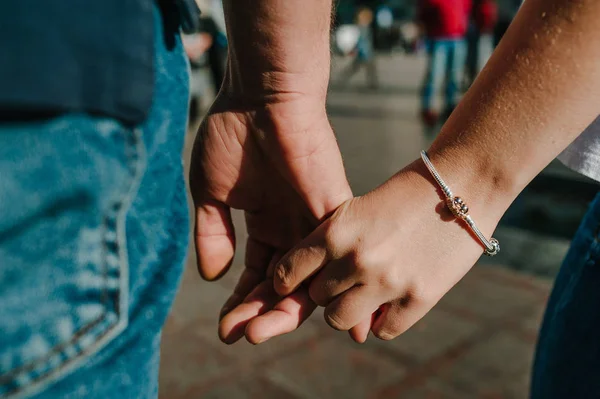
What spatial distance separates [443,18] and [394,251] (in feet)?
17.6

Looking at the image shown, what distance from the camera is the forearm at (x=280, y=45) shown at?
0.81m

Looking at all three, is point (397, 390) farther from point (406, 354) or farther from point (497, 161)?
point (497, 161)

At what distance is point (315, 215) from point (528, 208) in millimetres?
2788

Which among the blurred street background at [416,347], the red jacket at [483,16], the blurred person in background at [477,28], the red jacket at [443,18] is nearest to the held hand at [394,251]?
the blurred street background at [416,347]

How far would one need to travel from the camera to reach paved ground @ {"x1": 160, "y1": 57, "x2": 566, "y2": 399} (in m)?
1.93

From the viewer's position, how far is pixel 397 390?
190cm

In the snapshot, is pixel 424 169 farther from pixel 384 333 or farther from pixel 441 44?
pixel 441 44

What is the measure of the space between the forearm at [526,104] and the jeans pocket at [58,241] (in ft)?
1.48

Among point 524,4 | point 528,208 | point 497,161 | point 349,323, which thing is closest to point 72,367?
point 349,323

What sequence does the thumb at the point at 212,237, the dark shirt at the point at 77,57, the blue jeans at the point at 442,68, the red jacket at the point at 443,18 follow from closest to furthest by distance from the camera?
the dark shirt at the point at 77,57 → the thumb at the point at 212,237 → the red jacket at the point at 443,18 → the blue jeans at the point at 442,68

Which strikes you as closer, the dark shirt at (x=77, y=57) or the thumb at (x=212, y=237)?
the dark shirt at (x=77, y=57)

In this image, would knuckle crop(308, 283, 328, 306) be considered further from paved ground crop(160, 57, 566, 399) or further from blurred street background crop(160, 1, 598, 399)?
paved ground crop(160, 57, 566, 399)

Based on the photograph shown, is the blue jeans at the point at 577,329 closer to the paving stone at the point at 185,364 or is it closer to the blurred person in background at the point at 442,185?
the blurred person in background at the point at 442,185

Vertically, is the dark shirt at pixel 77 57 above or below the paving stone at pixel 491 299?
above
